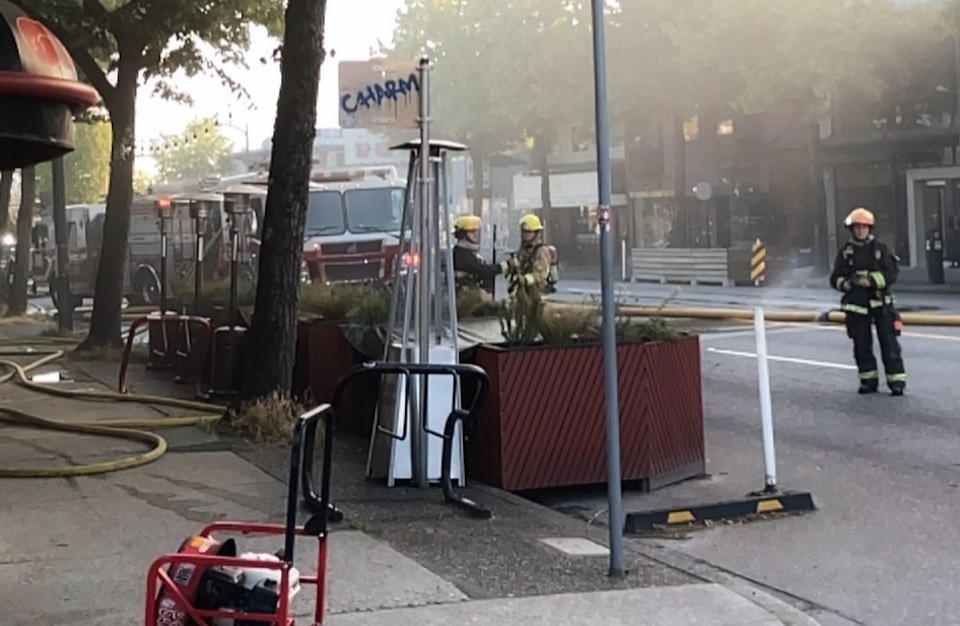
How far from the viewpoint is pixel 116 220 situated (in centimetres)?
1805

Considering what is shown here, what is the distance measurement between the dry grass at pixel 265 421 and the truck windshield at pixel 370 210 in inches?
481

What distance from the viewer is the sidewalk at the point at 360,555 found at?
5.68 meters

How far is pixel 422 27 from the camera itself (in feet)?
174

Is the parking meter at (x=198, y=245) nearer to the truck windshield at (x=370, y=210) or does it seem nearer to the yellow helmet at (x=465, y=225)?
the yellow helmet at (x=465, y=225)

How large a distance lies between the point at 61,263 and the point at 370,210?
5.93m

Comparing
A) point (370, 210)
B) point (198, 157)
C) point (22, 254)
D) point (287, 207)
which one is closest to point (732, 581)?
point (287, 207)

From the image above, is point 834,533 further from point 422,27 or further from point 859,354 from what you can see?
point 422,27

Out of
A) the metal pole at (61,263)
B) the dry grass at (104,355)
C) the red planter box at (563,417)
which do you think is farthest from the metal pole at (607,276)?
the metal pole at (61,263)

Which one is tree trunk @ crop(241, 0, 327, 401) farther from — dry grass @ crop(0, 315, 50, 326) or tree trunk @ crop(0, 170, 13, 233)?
tree trunk @ crop(0, 170, 13, 233)

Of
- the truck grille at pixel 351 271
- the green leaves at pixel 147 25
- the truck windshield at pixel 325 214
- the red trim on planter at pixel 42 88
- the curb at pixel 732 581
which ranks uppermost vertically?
the green leaves at pixel 147 25

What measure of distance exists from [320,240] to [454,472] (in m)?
13.9

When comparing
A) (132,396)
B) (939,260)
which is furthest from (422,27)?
(132,396)

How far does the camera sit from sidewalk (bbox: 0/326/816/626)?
224 inches

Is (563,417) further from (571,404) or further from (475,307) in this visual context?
(475,307)
